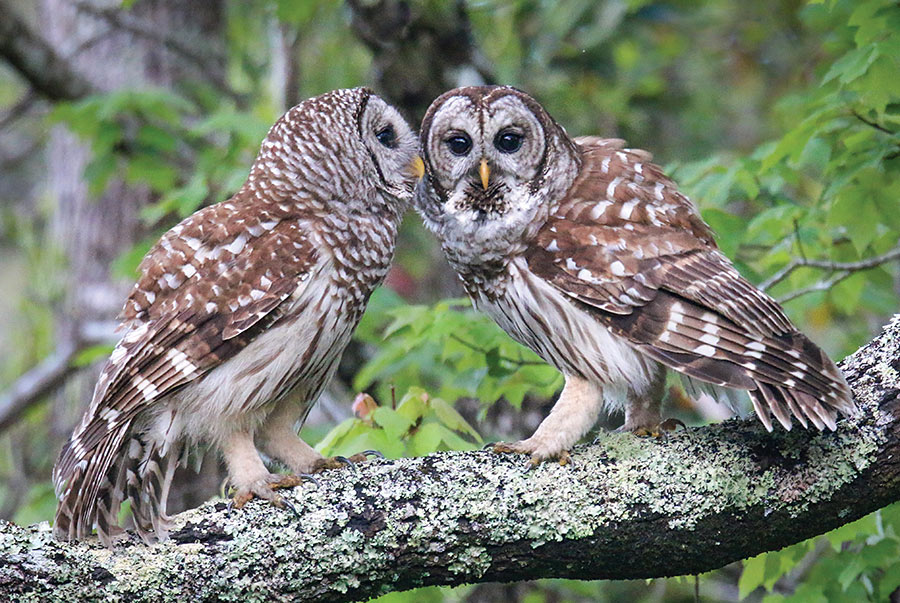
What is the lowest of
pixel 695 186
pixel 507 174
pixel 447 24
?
pixel 695 186

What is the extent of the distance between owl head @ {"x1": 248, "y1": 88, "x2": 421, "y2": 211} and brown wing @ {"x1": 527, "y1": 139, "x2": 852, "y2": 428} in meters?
0.62

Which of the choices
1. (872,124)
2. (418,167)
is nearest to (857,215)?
(872,124)

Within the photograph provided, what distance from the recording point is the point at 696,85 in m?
8.13

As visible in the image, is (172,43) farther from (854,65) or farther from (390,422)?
(854,65)

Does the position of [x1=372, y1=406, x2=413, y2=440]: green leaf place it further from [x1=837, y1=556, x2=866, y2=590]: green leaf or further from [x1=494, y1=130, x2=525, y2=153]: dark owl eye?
[x1=837, y1=556, x2=866, y2=590]: green leaf

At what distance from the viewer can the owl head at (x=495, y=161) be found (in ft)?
10.6

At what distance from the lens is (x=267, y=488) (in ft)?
9.53

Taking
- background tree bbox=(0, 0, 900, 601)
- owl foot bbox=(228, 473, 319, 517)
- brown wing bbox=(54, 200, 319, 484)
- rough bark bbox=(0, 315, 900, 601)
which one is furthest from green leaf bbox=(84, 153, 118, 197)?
rough bark bbox=(0, 315, 900, 601)

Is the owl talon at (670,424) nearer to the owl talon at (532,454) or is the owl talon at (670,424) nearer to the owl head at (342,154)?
the owl talon at (532,454)

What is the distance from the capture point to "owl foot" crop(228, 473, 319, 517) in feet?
9.41

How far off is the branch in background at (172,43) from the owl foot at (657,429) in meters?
4.21

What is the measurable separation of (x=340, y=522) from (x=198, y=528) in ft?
1.25

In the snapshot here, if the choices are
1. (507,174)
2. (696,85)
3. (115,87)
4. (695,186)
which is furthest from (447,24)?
(696,85)

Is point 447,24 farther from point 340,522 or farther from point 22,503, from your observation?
point 22,503
